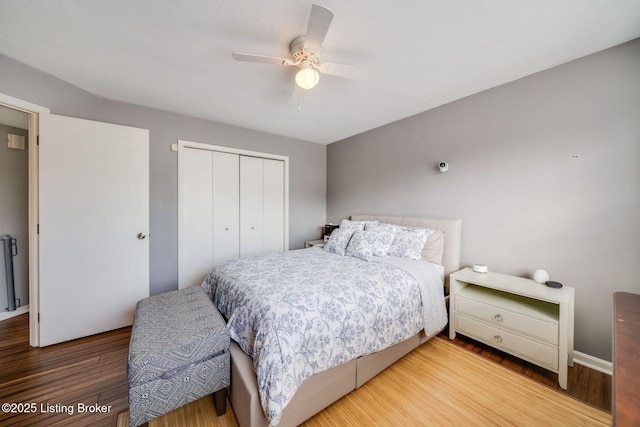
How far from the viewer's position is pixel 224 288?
1.84m

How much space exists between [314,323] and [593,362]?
7.53 feet

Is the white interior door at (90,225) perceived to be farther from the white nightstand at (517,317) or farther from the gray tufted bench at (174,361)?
the white nightstand at (517,317)

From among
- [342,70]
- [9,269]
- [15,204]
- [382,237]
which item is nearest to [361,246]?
[382,237]

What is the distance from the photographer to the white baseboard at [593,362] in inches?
68.0

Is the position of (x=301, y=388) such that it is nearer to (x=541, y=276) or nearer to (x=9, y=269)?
(x=541, y=276)

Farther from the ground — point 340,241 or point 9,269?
point 340,241

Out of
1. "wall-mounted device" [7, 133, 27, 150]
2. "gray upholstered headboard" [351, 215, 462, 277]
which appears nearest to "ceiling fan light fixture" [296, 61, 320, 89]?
"gray upholstered headboard" [351, 215, 462, 277]

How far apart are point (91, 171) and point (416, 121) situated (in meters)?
3.73

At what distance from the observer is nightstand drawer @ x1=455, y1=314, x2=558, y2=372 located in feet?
5.43

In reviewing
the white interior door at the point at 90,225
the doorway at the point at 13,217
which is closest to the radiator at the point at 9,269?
the doorway at the point at 13,217

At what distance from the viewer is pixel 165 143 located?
286 centimetres

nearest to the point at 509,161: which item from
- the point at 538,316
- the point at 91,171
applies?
the point at 538,316

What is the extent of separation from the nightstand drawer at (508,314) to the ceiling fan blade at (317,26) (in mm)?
2408

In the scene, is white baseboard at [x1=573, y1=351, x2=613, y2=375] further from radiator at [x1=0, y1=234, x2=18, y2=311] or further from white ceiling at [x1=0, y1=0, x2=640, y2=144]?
radiator at [x1=0, y1=234, x2=18, y2=311]
